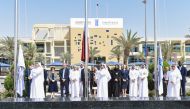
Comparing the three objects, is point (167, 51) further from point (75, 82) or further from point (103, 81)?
point (103, 81)

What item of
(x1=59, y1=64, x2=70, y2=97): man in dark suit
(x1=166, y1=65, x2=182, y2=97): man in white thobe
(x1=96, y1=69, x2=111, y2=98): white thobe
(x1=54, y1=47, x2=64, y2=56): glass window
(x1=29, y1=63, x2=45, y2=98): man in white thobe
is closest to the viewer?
(x1=29, y1=63, x2=45, y2=98): man in white thobe

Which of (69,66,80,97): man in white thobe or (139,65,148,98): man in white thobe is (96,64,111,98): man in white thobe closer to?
(69,66,80,97): man in white thobe

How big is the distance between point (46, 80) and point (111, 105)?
917 centimetres

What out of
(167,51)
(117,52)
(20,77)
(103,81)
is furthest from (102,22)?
(20,77)

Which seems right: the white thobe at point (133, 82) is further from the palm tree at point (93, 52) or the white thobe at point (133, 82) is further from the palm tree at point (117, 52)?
the palm tree at point (93, 52)

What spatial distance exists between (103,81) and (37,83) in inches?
118

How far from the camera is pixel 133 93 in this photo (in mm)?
21047

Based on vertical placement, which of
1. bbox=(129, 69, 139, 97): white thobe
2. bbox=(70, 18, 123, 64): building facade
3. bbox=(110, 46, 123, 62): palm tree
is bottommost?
bbox=(129, 69, 139, 97): white thobe

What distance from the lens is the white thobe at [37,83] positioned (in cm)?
1836

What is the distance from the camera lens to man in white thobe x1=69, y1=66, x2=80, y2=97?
20.0m

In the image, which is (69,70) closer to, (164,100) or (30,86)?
(30,86)

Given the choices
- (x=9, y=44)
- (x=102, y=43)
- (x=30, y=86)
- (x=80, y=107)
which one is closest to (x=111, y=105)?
(x=80, y=107)

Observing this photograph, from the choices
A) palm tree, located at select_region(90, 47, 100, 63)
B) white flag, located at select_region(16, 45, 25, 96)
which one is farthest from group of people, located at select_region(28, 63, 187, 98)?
palm tree, located at select_region(90, 47, 100, 63)

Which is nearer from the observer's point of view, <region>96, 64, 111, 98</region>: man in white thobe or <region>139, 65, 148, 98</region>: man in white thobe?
<region>96, 64, 111, 98</region>: man in white thobe
